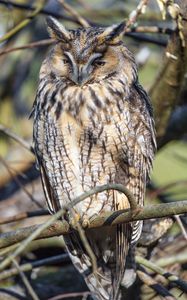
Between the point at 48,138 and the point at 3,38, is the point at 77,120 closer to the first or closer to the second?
the point at 48,138

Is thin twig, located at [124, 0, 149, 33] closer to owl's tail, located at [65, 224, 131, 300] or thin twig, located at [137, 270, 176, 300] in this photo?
owl's tail, located at [65, 224, 131, 300]

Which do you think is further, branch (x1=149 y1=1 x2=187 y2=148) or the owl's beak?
branch (x1=149 y1=1 x2=187 y2=148)

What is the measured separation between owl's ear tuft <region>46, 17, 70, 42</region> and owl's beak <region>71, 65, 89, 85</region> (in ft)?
0.52

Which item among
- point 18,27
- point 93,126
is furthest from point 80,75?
point 18,27

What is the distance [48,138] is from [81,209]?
14.5 inches

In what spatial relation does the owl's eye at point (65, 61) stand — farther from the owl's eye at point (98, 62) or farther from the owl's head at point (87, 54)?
the owl's eye at point (98, 62)

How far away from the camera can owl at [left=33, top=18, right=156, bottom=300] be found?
3.47 metres

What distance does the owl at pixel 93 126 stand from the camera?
3475mm

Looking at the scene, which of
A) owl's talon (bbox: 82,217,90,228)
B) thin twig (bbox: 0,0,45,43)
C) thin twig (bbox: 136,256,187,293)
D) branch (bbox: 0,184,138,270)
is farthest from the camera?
thin twig (bbox: 0,0,45,43)

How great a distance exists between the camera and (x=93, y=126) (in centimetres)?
350

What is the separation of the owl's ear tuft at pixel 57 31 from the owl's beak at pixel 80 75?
16 centimetres

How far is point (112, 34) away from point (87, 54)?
0.18 metres

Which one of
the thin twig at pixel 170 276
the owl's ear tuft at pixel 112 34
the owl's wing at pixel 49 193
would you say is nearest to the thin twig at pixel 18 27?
the owl's ear tuft at pixel 112 34

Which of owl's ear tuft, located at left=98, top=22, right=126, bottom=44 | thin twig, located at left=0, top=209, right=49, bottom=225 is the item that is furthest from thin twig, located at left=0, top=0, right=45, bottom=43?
thin twig, located at left=0, top=209, right=49, bottom=225
